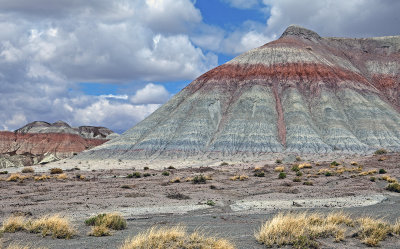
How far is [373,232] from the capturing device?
11.5m

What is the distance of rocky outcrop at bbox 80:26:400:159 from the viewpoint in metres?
75.9

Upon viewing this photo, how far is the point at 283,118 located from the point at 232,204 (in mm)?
64722

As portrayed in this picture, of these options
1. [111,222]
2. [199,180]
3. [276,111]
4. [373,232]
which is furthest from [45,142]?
[373,232]

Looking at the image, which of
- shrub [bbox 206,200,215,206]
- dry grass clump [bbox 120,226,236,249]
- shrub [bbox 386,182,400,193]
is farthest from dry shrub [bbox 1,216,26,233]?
shrub [bbox 386,182,400,193]

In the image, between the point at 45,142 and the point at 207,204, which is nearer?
the point at 207,204

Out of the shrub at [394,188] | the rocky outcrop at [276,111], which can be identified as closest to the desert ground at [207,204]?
the shrub at [394,188]

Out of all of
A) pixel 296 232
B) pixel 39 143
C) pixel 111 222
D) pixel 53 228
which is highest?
pixel 39 143

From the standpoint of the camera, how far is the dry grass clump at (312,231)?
34.8 feet

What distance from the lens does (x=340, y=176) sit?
34.1 meters

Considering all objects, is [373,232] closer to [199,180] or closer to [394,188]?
[394,188]

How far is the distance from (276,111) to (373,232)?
245 feet

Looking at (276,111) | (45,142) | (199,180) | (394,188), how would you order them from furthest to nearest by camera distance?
1. (45,142)
2. (276,111)
3. (199,180)
4. (394,188)

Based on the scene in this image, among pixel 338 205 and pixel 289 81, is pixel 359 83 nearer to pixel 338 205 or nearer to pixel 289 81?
pixel 289 81

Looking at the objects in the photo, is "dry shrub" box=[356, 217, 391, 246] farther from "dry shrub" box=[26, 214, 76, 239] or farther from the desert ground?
"dry shrub" box=[26, 214, 76, 239]
